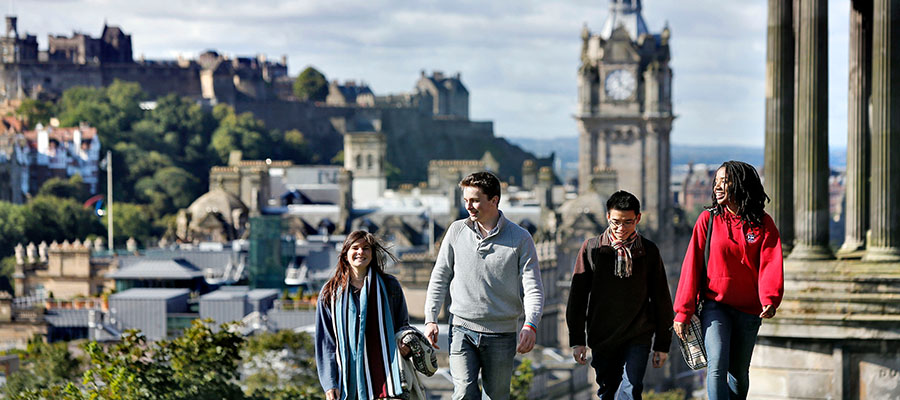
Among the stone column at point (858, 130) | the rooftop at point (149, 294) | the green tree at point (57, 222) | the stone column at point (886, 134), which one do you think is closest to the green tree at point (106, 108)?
→ the green tree at point (57, 222)

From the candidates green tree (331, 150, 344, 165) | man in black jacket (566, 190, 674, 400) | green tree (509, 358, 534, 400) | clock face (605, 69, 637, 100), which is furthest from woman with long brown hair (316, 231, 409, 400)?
green tree (331, 150, 344, 165)

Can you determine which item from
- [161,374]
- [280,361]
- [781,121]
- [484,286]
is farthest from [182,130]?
[484,286]

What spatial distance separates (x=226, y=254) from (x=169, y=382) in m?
64.0

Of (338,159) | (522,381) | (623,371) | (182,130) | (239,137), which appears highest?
(182,130)

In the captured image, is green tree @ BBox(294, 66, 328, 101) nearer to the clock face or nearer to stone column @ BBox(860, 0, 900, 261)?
the clock face

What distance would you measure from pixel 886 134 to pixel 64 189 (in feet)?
394

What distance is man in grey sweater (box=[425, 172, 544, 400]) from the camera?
13.1 m

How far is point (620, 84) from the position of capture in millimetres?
107375

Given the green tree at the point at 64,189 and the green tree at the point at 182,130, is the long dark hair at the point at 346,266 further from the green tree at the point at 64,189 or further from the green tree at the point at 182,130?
the green tree at the point at 182,130

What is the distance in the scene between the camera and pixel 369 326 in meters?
12.8

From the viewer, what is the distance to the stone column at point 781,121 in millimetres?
19219

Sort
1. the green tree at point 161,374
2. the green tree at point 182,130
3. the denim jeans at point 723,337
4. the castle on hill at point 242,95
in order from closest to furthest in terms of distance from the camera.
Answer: the denim jeans at point 723,337 < the green tree at point 161,374 < the green tree at point 182,130 < the castle on hill at point 242,95

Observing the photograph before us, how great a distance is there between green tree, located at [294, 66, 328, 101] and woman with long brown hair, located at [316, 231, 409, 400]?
180 m

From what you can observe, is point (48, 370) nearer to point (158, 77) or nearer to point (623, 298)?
point (623, 298)
